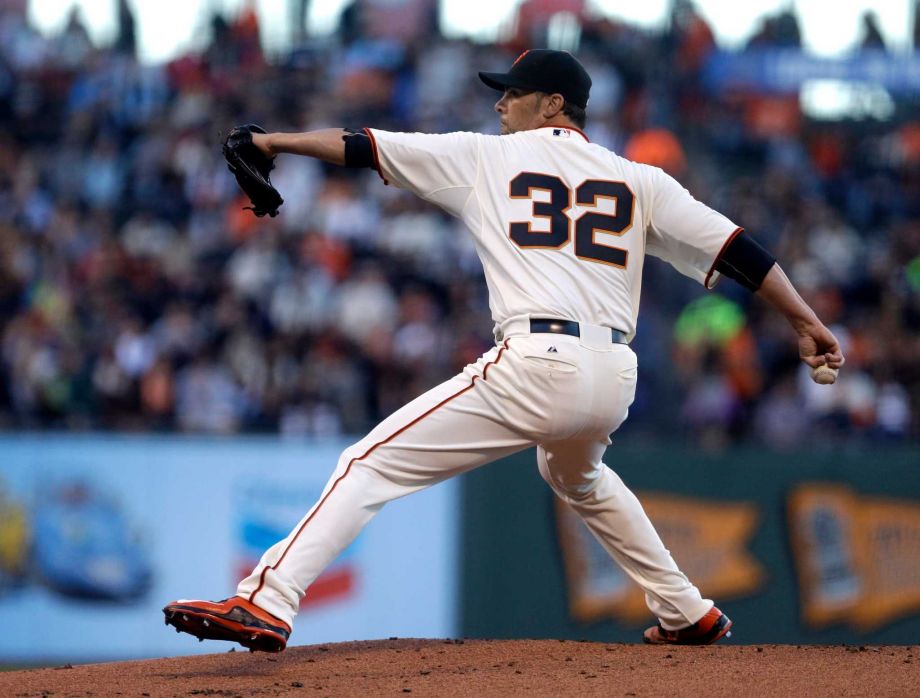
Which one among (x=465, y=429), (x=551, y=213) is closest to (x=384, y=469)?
(x=465, y=429)

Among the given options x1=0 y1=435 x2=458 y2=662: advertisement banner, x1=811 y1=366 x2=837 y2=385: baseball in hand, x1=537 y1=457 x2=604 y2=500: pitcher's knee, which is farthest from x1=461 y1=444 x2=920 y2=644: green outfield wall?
x1=811 y1=366 x2=837 y2=385: baseball in hand

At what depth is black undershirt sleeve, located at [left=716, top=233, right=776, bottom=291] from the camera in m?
4.72

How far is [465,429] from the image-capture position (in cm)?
461

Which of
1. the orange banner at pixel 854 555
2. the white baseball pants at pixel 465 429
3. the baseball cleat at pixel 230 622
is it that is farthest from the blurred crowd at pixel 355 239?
the baseball cleat at pixel 230 622

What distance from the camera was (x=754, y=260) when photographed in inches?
186

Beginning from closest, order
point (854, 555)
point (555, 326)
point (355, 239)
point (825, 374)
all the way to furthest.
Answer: point (555, 326)
point (825, 374)
point (854, 555)
point (355, 239)

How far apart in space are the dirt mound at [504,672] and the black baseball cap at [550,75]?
6.39 ft

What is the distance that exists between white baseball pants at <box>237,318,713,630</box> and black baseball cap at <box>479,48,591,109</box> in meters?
0.83

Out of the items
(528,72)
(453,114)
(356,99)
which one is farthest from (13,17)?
(528,72)

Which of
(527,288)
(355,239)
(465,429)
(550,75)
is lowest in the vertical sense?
(465,429)

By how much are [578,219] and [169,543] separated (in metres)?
5.68

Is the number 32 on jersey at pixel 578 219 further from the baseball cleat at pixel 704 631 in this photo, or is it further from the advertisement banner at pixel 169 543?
the advertisement banner at pixel 169 543

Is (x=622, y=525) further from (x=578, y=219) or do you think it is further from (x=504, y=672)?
(x=578, y=219)

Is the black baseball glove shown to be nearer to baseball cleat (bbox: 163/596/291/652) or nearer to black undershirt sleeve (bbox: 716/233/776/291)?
baseball cleat (bbox: 163/596/291/652)
